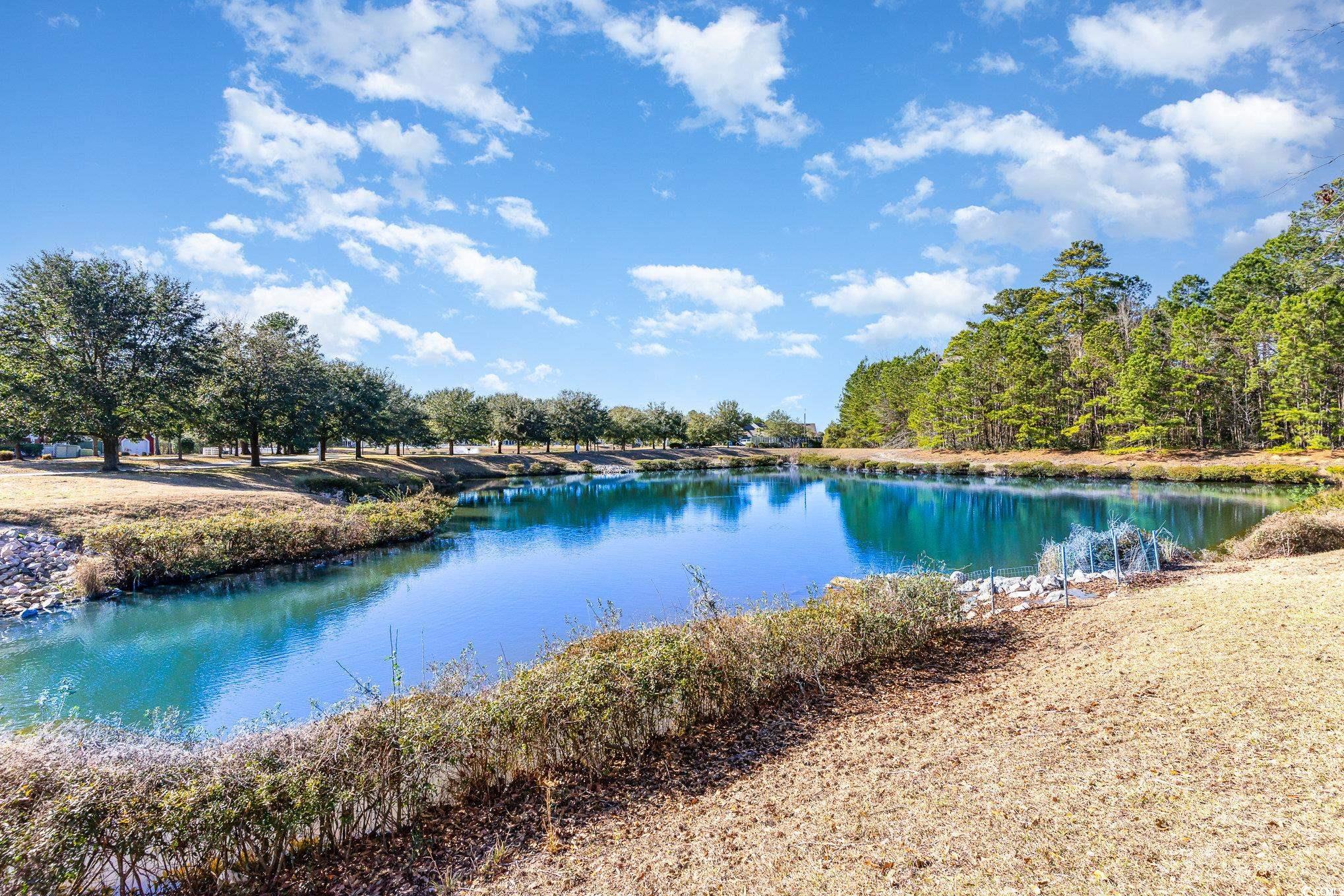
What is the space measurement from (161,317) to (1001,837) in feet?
129

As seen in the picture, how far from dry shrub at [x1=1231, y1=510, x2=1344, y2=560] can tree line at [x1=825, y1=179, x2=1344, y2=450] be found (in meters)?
31.8

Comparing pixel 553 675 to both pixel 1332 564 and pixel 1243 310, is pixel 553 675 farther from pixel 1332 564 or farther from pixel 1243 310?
pixel 1243 310

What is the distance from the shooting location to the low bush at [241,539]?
17812 millimetres

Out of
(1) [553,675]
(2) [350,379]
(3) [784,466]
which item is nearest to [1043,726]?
(1) [553,675]

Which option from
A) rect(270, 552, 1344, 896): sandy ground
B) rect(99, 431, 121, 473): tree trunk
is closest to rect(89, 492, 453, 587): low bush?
rect(99, 431, 121, 473): tree trunk

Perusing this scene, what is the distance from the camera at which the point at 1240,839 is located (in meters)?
4.11

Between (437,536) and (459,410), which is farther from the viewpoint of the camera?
(459,410)

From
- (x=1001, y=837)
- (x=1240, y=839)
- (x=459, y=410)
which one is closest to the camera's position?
(x=1240, y=839)

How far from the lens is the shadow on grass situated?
5.02m

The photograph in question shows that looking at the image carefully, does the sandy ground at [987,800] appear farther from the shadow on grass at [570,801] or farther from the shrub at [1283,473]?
the shrub at [1283,473]

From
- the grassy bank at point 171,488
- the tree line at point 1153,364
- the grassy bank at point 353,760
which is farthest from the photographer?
the tree line at point 1153,364

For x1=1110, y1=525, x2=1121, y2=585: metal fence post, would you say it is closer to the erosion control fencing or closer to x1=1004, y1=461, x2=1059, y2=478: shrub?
the erosion control fencing

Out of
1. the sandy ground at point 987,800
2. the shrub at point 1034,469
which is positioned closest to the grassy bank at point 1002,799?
the sandy ground at point 987,800

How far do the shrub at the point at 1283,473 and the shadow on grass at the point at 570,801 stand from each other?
4449 centimetres
